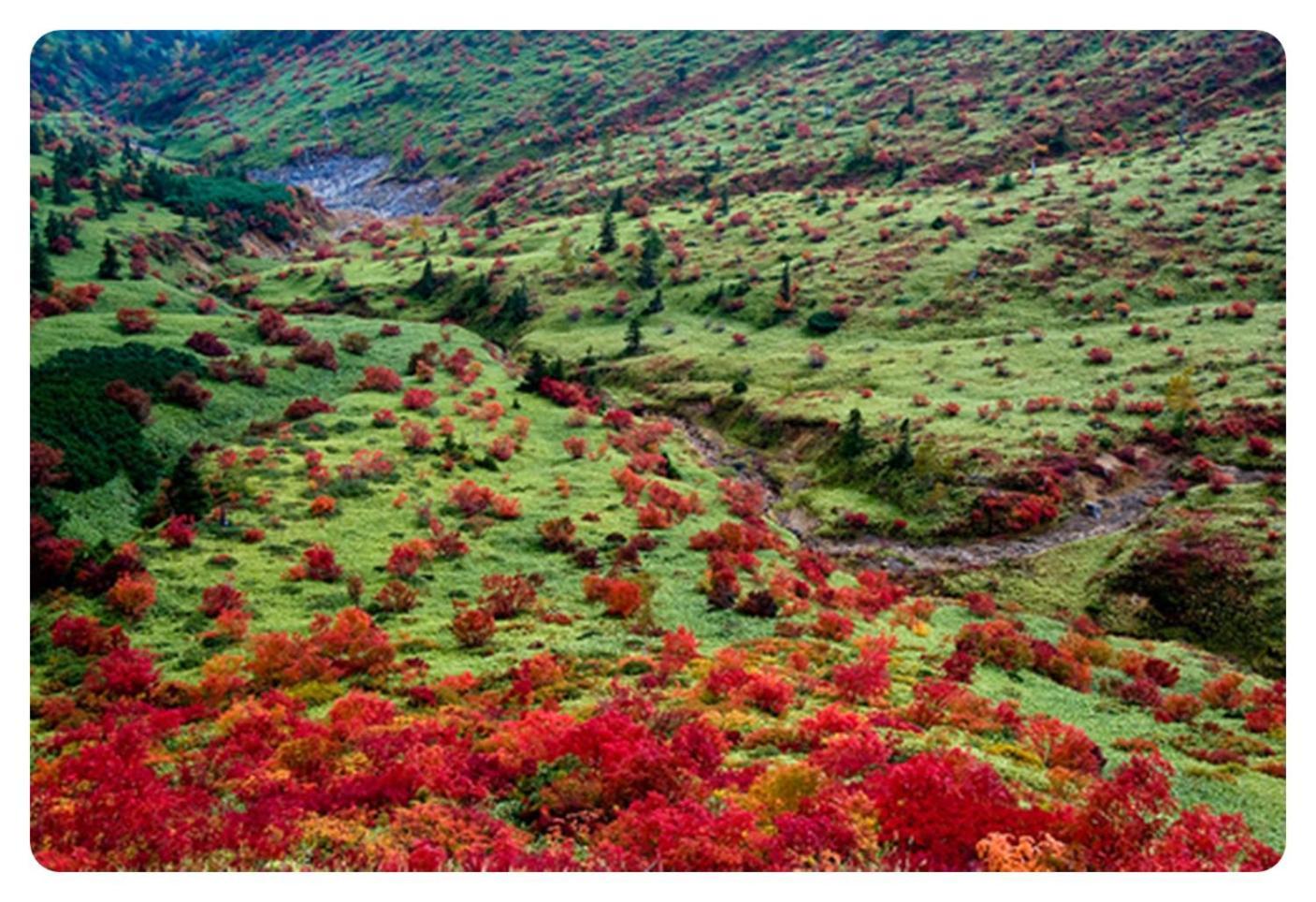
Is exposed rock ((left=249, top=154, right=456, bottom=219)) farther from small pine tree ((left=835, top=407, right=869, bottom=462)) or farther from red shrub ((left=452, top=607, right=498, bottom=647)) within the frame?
red shrub ((left=452, top=607, right=498, bottom=647))

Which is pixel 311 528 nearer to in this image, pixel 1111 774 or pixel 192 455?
pixel 192 455

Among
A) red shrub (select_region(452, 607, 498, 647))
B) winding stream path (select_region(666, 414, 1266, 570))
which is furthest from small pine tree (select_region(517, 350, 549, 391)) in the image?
red shrub (select_region(452, 607, 498, 647))

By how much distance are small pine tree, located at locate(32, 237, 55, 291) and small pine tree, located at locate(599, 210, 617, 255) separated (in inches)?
2061

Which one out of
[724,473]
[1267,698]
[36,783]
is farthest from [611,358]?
[36,783]

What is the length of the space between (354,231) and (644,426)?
295ft

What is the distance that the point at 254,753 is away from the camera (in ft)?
54.2

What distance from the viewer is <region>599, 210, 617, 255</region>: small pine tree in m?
94.4

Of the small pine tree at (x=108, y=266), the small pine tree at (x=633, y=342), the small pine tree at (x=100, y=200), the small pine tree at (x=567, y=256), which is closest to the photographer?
the small pine tree at (x=108, y=266)

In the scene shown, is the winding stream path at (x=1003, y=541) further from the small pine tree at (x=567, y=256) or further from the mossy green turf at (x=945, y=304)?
the small pine tree at (x=567, y=256)

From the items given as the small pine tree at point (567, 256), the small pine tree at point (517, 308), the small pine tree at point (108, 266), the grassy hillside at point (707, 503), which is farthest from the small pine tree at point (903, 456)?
the small pine tree at point (108, 266)

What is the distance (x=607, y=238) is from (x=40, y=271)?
5423 centimetres

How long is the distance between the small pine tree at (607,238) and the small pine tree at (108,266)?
48.0 meters

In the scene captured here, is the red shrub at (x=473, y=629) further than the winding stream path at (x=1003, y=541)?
No

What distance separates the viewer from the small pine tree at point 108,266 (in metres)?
72.2
